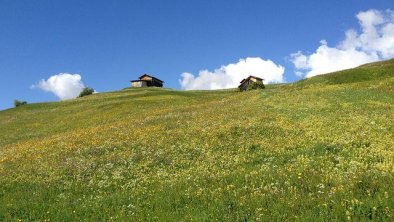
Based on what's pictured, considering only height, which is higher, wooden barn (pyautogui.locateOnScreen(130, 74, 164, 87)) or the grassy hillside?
wooden barn (pyautogui.locateOnScreen(130, 74, 164, 87))

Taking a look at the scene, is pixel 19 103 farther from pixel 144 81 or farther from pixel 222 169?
pixel 222 169

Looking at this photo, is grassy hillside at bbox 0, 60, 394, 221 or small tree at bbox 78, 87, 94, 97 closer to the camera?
grassy hillside at bbox 0, 60, 394, 221

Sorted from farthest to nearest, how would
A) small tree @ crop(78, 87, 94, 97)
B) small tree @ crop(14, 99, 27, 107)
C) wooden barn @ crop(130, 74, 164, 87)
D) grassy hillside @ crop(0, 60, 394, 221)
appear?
wooden barn @ crop(130, 74, 164, 87) < small tree @ crop(78, 87, 94, 97) < small tree @ crop(14, 99, 27, 107) < grassy hillside @ crop(0, 60, 394, 221)

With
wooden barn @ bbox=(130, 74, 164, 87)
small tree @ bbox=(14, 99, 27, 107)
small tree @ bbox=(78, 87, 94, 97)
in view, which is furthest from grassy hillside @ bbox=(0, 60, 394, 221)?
wooden barn @ bbox=(130, 74, 164, 87)

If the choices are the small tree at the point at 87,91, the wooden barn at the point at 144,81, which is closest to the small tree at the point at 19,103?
the small tree at the point at 87,91

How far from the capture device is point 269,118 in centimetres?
3622

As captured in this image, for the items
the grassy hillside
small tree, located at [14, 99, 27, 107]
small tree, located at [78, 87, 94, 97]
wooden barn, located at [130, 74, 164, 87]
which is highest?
wooden barn, located at [130, 74, 164, 87]

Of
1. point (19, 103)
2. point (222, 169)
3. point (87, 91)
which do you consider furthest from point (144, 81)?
point (222, 169)

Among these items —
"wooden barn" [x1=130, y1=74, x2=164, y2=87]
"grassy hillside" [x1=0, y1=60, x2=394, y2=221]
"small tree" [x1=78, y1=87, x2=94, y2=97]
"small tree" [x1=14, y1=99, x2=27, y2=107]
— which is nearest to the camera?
"grassy hillside" [x1=0, y1=60, x2=394, y2=221]

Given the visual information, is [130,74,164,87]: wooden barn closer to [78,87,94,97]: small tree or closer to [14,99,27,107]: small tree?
[78,87,94,97]: small tree

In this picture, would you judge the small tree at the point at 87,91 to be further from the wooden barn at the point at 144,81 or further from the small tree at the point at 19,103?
the small tree at the point at 19,103

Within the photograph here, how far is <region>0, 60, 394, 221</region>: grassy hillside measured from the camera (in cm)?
1532

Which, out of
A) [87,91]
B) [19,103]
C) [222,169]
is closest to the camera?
[222,169]

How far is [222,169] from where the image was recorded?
2225 centimetres
